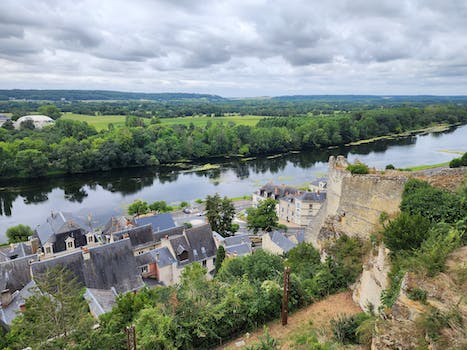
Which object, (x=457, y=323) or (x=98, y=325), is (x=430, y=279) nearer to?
(x=457, y=323)

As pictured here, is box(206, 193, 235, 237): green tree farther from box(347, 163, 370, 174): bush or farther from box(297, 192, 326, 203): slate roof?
box(347, 163, 370, 174): bush

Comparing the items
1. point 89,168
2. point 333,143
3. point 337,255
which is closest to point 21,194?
point 89,168

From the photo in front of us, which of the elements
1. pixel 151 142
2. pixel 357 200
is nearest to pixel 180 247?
pixel 357 200

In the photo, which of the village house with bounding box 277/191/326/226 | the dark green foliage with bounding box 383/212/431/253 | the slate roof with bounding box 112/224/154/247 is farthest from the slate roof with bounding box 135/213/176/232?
the dark green foliage with bounding box 383/212/431/253

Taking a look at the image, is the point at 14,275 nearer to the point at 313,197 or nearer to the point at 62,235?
the point at 62,235

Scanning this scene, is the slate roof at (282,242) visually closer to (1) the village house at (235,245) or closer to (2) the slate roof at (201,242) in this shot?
(1) the village house at (235,245)

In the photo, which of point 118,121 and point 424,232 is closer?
point 424,232
